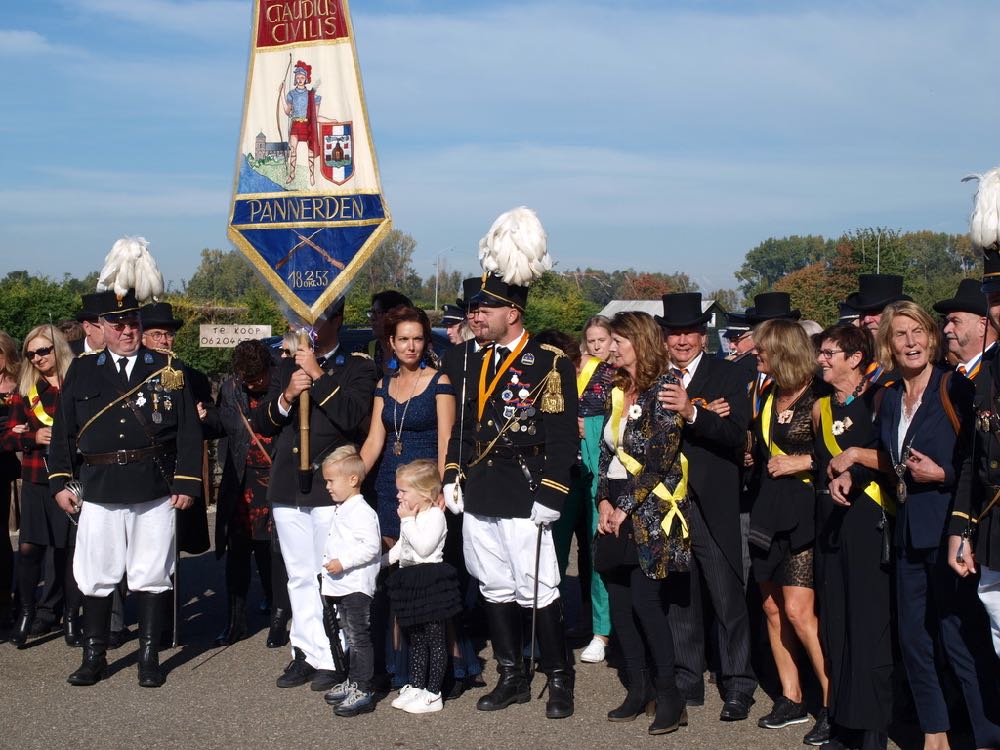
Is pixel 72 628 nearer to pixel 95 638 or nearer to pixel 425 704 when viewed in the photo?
pixel 95 638

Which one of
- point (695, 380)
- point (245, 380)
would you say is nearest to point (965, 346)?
point (695, 380)

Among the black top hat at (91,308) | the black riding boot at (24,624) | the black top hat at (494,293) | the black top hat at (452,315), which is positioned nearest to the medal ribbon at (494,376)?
the black top hat at (494,293)

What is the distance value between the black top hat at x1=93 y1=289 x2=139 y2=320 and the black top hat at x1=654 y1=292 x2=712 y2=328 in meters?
3.05

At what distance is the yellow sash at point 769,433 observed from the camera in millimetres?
5742

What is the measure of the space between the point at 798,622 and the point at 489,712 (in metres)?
1.60

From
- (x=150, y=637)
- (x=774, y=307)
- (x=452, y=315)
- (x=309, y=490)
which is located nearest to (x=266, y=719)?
(x=150, y=637)

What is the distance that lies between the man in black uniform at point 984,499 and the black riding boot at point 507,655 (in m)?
2.28

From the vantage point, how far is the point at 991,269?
4.72 m

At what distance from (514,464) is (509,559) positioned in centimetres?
49

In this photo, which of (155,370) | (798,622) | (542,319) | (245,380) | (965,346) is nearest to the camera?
(965,346)

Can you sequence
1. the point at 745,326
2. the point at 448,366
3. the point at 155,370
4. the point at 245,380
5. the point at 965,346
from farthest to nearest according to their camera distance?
1. the point at 745,326
2. the point at 245,380
3. the point at 155,370
4. the point at 448,366
5. the point at 965,346

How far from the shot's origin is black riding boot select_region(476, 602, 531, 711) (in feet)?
19.7

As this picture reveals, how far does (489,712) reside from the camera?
19.4 ft

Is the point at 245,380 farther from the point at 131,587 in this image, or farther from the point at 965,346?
the point at 965,346
